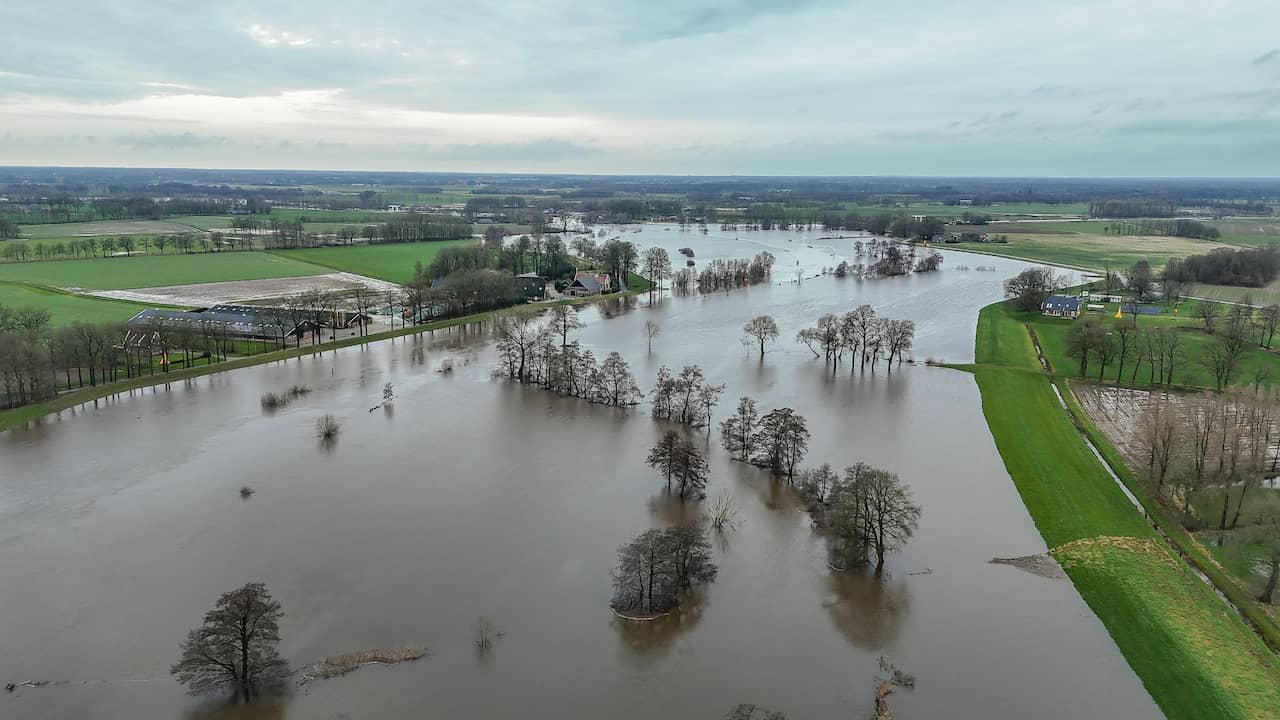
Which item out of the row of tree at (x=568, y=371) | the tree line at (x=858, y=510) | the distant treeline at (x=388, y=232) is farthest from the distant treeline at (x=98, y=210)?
the tree line at (x=858, y=510)

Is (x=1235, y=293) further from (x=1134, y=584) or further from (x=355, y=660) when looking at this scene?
(x=355, y=660)

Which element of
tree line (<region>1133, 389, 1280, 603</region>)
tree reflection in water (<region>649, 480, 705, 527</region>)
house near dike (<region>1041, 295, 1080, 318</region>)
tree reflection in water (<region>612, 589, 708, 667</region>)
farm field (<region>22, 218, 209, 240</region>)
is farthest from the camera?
farm field (<region>22, 218, 209, 240</region>)

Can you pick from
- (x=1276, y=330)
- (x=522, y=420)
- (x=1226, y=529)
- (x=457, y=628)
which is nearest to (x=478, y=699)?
(x=457, y=628)

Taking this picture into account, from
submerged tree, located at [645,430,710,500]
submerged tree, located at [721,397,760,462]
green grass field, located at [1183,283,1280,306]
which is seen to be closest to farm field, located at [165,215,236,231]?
submerged tree, located at [721,397,760,462]

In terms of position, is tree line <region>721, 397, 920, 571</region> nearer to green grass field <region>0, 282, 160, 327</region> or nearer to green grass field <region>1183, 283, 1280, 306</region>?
green grass field <region>0, 282, 160, 327</region>

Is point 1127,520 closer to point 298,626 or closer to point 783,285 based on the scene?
point 298,626
